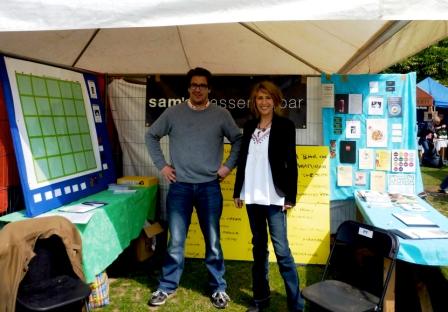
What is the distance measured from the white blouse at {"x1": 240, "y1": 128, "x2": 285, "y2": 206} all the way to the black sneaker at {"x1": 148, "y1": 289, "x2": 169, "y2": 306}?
1.02m

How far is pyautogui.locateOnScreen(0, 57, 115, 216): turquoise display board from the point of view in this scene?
2.73 m

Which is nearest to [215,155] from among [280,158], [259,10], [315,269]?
[280,158]

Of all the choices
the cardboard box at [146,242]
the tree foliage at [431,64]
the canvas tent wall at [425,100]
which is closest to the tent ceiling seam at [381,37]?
the cardboard box at [146,242]

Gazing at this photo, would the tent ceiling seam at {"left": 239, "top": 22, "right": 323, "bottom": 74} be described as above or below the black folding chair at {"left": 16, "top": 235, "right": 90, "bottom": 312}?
above

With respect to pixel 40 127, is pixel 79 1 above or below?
above

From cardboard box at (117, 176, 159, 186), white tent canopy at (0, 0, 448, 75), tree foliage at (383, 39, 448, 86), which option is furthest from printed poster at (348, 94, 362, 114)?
tree foliage at (383, 39, 448, 86)

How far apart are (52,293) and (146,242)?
1671 millimetres

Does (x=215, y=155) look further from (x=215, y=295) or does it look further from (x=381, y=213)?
(x=381, y=213)

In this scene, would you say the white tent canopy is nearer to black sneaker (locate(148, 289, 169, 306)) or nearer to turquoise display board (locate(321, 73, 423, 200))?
turquoise display board (locate(321, 73, 423, 200))

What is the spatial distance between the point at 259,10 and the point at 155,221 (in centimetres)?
280

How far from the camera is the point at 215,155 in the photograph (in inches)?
119

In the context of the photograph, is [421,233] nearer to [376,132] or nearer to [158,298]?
[376,132]

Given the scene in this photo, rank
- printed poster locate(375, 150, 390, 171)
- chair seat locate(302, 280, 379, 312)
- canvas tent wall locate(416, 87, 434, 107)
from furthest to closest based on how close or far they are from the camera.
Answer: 1. canvas tent wall locate(416, 87, 434, 107)
2. printed poster locate(375, 150, 390, 171)
3. chair seat locate(302, 280, 379, 312)

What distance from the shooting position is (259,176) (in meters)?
2.70
